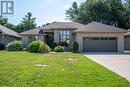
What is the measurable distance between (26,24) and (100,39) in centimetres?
4206

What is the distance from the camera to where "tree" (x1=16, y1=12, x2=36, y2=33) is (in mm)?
72750

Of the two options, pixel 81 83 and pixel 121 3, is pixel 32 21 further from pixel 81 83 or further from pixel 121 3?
pixel 81 83

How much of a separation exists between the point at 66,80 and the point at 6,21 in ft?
222

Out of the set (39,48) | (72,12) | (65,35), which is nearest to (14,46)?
(39,48)

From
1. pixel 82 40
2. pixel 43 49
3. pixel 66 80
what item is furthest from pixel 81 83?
pixel 82 40

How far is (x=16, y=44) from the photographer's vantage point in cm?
3769

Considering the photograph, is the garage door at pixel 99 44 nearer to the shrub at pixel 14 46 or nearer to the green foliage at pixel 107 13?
the shrub at pixel 14 46

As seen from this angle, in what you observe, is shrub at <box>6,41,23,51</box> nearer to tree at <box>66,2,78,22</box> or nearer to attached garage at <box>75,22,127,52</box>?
attached garage at <box>75,22,127,52</box>

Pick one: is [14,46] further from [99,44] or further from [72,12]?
[72,12]

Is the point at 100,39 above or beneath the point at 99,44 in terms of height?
above

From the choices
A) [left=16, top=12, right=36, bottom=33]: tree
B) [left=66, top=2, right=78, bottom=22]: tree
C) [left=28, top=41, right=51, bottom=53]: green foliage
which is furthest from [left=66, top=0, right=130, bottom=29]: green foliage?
[left=28, top=41, right=51, bottom=53]: green foliage

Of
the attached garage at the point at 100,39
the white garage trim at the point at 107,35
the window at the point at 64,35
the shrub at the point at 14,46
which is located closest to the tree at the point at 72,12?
the window at the point at 64,35

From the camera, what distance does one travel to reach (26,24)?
74.9 metres

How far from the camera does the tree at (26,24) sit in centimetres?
7275
